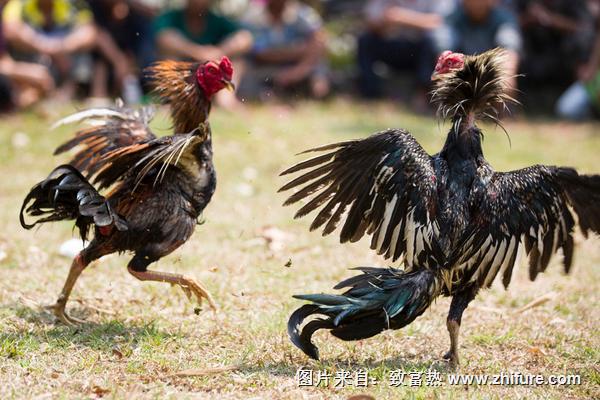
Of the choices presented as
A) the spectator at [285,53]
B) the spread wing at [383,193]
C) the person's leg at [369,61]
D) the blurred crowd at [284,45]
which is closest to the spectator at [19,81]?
the blurred crowd at [284,45]

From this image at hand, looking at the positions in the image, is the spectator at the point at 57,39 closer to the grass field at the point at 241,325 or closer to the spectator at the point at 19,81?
the spectator at the point at 19,81

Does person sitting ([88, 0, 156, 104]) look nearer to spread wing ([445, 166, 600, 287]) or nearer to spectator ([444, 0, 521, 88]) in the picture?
spectator ([444, 0, 521, 88])

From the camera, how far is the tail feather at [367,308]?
3555mm

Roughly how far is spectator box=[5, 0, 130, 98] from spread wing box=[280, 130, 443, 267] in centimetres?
672

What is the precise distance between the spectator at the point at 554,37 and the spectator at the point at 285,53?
280cm

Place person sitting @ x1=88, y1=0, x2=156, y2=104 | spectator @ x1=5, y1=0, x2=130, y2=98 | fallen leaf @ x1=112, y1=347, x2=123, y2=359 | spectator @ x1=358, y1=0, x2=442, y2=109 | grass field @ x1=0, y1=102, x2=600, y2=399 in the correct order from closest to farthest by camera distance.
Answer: grass field @ x1=0, y1=102, x2=600, y2=399 < fallen leaf @ x1=112, y1=347, x2=123, y2=359 < spectator @ x1=5, y1=0, x2=130, y2=98 < person sitting @ x1=88, y1=0, x2=156, y2=104 < spectator @ x1=358, y1=0, x2=442, y2=109

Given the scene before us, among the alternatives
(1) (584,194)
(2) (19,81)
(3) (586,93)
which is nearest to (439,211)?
(1) (584,194)

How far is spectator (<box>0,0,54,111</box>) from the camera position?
9125 mm

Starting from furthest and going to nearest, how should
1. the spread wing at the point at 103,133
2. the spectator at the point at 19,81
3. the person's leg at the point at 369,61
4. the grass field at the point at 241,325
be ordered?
the person's leg at the point at 369,61 → the spectator at the point at 19,81 → the spread wing at the point at 103,133 → the grass field at the point at 241,325

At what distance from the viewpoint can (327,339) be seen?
4.09 meters

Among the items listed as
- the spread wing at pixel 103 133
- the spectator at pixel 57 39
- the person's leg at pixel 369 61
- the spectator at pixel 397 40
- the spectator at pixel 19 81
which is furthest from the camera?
the person's leg at pixel 369 61

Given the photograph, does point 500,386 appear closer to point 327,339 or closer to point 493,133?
point 327,339

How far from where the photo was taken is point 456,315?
3766 millimetres

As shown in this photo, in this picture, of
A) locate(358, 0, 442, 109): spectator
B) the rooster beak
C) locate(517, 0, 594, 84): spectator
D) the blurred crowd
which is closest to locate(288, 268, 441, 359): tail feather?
the rooster beak
